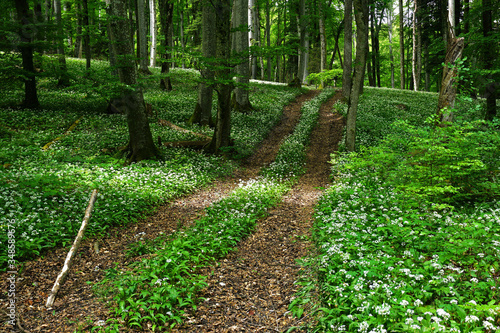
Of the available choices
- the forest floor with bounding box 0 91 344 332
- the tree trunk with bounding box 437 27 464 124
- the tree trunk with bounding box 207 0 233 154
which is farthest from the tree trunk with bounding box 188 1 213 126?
the tree trunk with bounding box 437 27 464 124

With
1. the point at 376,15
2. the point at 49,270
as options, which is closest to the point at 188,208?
the point at 49,270

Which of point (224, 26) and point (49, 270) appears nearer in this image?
point (49, 270)

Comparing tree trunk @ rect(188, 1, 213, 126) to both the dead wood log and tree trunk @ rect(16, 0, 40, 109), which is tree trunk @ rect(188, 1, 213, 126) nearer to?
the dead wood log

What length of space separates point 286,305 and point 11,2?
725 inches

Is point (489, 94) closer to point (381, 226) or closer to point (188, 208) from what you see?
point (381, 226)

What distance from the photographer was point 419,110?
21.1 m

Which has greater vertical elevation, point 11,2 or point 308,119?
point 11,2

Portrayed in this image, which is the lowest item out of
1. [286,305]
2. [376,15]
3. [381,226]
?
[286,305]

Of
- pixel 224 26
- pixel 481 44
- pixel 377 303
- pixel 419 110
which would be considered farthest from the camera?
pixel 419 110

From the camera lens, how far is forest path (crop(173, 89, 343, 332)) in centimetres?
420

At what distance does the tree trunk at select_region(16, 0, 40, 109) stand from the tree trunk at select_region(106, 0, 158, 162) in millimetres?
5737

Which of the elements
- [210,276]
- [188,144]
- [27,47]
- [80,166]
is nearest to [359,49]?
[188,144]

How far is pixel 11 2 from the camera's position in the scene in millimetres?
14188

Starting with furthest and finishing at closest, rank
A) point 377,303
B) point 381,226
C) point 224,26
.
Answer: point 224,26 → point 381,226 → point 377,303
